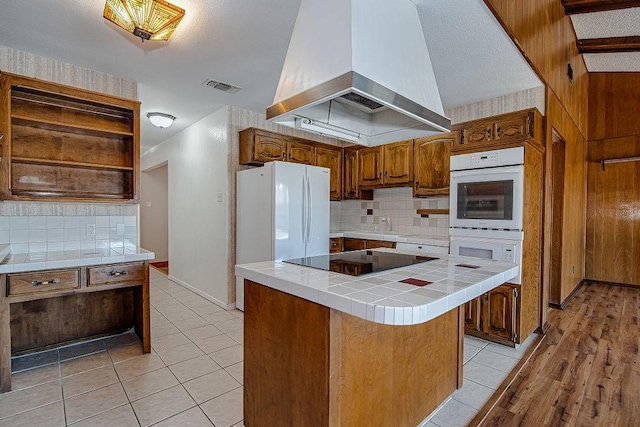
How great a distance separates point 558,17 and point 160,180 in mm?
7195

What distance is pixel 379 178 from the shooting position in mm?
4281

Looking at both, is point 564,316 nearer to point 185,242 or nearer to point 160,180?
point 185,242

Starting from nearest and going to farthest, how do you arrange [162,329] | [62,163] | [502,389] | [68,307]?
[502,389]
[62,163]
[68,307]
[162,329]

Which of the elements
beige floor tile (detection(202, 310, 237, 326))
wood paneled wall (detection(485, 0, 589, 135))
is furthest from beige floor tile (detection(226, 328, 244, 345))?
wood paneled wall (detection(485, 0, 589, 135))

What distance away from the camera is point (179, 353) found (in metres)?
2.69

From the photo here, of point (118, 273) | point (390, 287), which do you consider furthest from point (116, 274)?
point (390, 287)

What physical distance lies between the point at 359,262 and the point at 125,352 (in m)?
2.29

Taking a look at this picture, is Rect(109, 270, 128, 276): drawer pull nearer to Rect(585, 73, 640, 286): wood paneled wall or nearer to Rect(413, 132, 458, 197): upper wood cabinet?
Rect(413, 132, 458, 197): upper wood cabinet

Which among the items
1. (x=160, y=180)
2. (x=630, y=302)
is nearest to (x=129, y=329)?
(x=160, y=180)

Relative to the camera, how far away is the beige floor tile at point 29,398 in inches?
75.9

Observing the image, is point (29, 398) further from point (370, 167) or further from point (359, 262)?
point (370, 167)

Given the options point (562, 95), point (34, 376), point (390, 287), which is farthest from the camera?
point (562, 95)

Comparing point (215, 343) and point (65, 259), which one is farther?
point (215, 343)

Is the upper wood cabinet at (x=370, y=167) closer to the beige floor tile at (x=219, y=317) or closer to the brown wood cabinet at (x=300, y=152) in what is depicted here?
the brown wood cabinet at (x=300, y=152)
